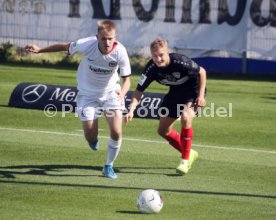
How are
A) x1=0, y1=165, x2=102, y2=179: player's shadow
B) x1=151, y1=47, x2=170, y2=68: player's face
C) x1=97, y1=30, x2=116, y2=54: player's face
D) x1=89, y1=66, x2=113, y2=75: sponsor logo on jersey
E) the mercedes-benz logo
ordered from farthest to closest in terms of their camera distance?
the mercedes-benz logo < x1=89, y1=66, x2=113, y2=75: sponsor logo on jersey < x1=151, y1=47, x2=170, y2=68: player's face < x1=0, y1=165, x2=102, y2=179: player's shadow < x1=97, y1=30, x2=116, y2=54: player's face

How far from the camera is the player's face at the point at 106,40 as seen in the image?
1248 centimetres

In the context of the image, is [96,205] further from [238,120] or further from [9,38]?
[9,38]

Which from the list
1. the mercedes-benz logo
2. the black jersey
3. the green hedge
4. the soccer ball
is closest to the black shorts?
the black jersey

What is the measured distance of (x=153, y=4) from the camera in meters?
29.1

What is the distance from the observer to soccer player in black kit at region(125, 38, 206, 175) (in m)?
13.1

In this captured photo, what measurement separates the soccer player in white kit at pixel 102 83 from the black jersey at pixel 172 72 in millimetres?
402

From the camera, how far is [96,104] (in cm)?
1322

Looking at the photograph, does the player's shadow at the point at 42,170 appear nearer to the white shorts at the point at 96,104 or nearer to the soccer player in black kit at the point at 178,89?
the white shorts at the point at 96,104

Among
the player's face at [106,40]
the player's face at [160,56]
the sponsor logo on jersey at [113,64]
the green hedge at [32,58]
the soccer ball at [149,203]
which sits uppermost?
the player's face at [106,40]

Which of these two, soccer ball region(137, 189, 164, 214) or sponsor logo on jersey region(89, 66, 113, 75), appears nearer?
soccer ball region(137, 189, 164, 214)

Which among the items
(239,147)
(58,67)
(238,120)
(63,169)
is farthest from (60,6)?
(63,169)

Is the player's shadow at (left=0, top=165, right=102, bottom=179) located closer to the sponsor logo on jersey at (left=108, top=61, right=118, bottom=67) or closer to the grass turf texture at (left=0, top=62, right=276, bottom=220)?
the grass turf texture at (left=0, top=62, right=276, bottom=220)

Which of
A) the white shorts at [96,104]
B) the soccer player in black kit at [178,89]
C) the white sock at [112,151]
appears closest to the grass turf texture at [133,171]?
the white sock at [112,151]

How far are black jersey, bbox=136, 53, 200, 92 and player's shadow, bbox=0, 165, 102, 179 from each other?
1.41 metres
